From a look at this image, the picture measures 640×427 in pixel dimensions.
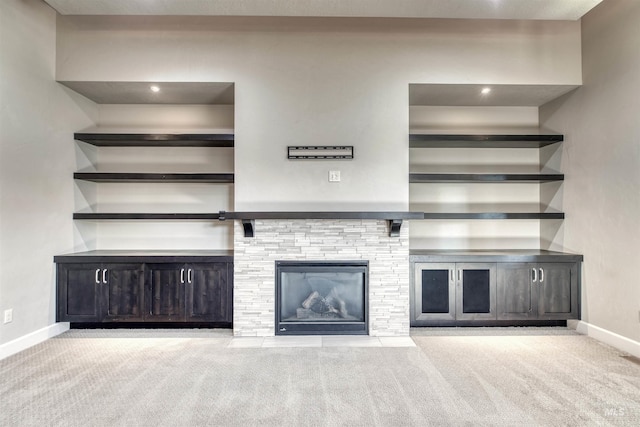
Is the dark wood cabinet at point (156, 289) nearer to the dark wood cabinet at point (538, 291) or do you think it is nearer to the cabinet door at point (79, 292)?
the cabinet door at point (79, 292)

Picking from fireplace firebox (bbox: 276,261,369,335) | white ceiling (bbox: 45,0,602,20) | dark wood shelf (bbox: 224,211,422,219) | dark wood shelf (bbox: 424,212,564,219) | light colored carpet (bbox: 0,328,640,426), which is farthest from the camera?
dark wood shelf (bbox: 424,212,564,219)

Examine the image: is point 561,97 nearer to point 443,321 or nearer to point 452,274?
point 452,274

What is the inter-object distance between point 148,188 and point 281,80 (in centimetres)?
202

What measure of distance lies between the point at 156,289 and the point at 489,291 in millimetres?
3329

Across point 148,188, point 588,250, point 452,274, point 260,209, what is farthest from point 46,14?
point 588,250

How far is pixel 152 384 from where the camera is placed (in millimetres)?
2287

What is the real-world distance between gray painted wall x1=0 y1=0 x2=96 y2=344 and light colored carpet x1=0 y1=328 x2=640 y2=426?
20.8 inches

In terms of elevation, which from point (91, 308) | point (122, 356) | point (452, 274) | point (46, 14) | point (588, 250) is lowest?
point (122, 356)

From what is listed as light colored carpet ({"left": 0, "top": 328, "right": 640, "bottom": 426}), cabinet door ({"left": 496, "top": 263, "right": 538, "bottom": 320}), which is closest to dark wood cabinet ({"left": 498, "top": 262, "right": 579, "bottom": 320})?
cabinet door ({"left": 496, "top": 263, "right": 538, "bottom": 320})

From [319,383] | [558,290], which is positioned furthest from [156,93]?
[558,290]

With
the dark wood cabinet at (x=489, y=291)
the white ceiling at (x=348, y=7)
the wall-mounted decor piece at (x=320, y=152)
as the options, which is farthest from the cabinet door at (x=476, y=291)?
the white ceiling at (x=348, y=7)

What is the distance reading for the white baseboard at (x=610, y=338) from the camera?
9.18ft

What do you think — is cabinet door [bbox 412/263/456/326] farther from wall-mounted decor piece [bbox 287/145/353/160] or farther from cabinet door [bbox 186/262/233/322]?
cabinet door [bbox 186/262/233/322]

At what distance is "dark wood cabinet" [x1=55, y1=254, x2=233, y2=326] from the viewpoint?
3326 millimetres
